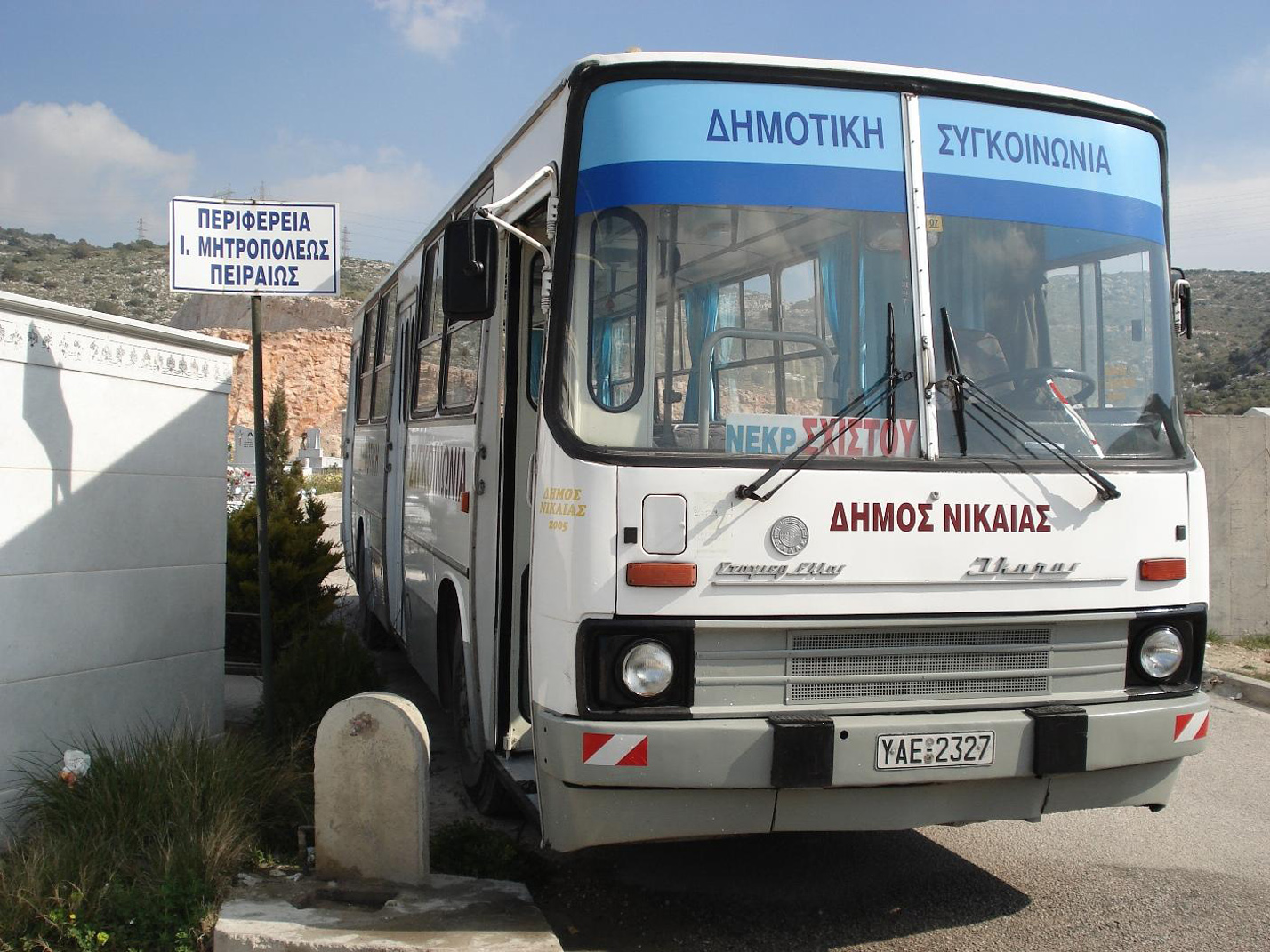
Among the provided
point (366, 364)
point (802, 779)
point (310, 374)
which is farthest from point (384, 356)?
point (310, 374)

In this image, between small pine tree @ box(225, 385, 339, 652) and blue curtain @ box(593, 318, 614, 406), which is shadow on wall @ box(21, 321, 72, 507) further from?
small pine tree @ box(225, 385, 339, 652)

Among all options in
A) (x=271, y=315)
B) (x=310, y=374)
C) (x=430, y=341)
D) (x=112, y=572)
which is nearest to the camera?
(x=112, y=572)

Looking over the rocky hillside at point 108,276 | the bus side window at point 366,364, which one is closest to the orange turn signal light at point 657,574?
the bus side window at point 366,364

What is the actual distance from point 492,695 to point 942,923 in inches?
80.3

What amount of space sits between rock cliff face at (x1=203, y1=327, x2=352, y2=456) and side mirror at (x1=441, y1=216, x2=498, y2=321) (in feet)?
149

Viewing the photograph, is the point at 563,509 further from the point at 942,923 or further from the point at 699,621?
the point at 942,923

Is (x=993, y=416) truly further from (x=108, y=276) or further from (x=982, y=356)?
(x=108, y=276)

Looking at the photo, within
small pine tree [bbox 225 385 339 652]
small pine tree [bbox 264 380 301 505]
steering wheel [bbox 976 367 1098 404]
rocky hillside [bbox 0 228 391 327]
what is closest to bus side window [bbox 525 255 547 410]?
steering wheel [bbox 976 367 1098 404]

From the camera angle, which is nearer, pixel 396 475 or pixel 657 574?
pixel 657 574

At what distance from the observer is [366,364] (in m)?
11.1

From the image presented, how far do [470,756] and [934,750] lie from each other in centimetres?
280

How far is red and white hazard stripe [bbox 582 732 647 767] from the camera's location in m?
3.86

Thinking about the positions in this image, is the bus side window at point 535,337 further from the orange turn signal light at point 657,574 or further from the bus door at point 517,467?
the orange turn signal light at point 657,574

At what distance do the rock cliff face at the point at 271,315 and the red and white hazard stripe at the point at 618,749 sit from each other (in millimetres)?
48107
